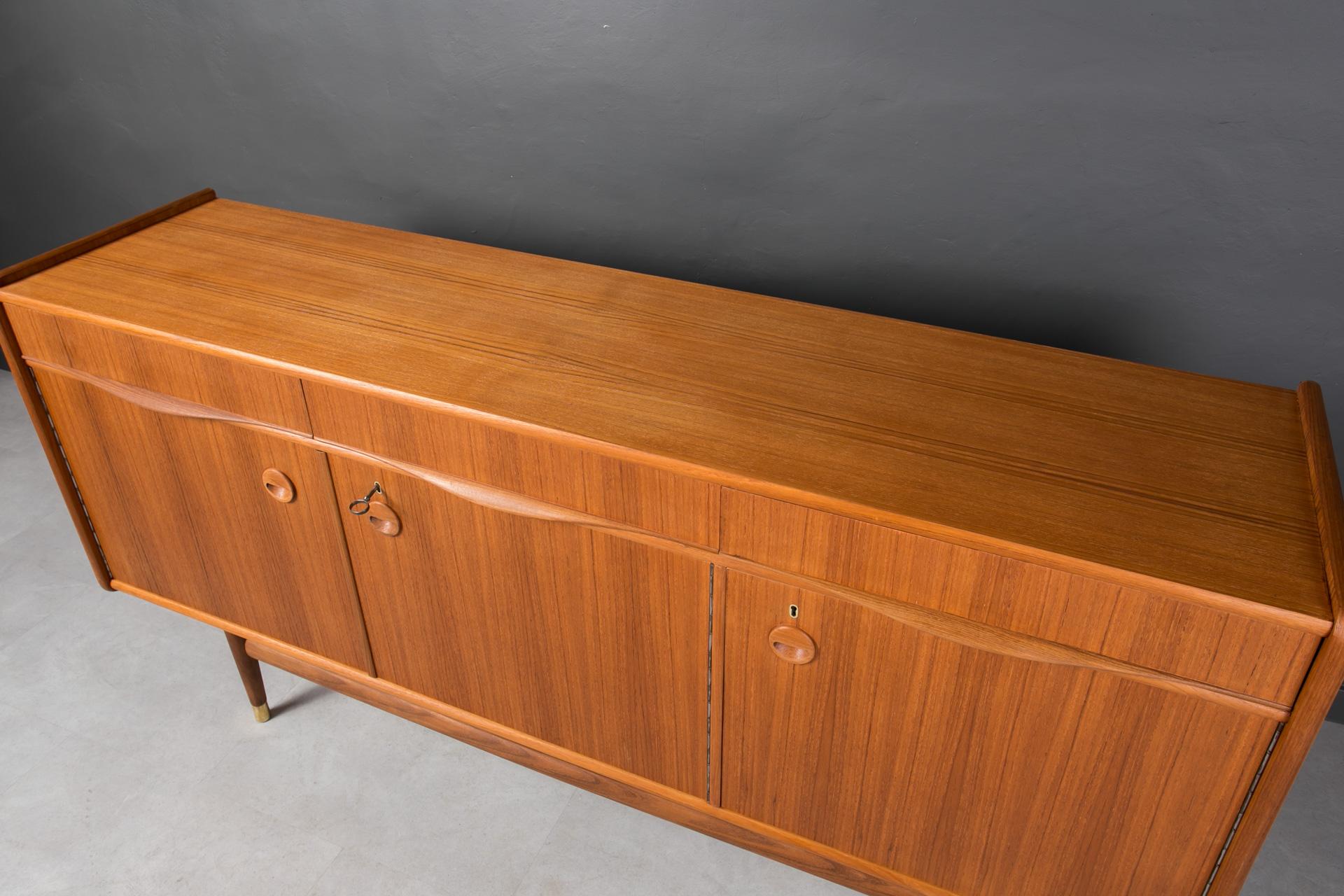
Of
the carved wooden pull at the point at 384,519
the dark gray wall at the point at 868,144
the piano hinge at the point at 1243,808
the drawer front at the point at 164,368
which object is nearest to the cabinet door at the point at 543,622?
the carved wooden pull at the point at 384,519

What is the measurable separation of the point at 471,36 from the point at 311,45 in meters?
0.40

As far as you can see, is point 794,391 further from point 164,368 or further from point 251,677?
point 251,677

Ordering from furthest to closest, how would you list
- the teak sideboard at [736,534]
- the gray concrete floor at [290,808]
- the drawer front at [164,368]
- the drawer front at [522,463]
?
the gray concrete floor at [290,808] < the drawer front at [164,368] < the drawer front at [522,463] < the teak sideboard at [736,534]

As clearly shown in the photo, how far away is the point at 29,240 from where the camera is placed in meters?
2.62

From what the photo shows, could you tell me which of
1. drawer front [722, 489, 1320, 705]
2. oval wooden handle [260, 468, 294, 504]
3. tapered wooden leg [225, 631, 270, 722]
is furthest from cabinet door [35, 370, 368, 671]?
drawer front [722, 489, 1320, 705]

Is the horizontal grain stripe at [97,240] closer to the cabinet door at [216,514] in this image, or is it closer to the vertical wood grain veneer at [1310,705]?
the cabinet door at [216,514]

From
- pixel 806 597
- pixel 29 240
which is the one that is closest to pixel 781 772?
pixel 806 597

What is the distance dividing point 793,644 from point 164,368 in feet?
3.17

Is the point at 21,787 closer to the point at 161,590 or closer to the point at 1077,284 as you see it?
the point at 161,590

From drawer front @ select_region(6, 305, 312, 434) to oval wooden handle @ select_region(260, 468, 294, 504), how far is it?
9 cm

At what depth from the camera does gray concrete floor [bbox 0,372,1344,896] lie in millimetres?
1590

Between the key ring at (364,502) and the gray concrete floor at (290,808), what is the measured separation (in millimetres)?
662

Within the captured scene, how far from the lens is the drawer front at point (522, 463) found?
43.1 inches

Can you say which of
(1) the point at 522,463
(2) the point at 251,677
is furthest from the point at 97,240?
(1) the point at 522,463
